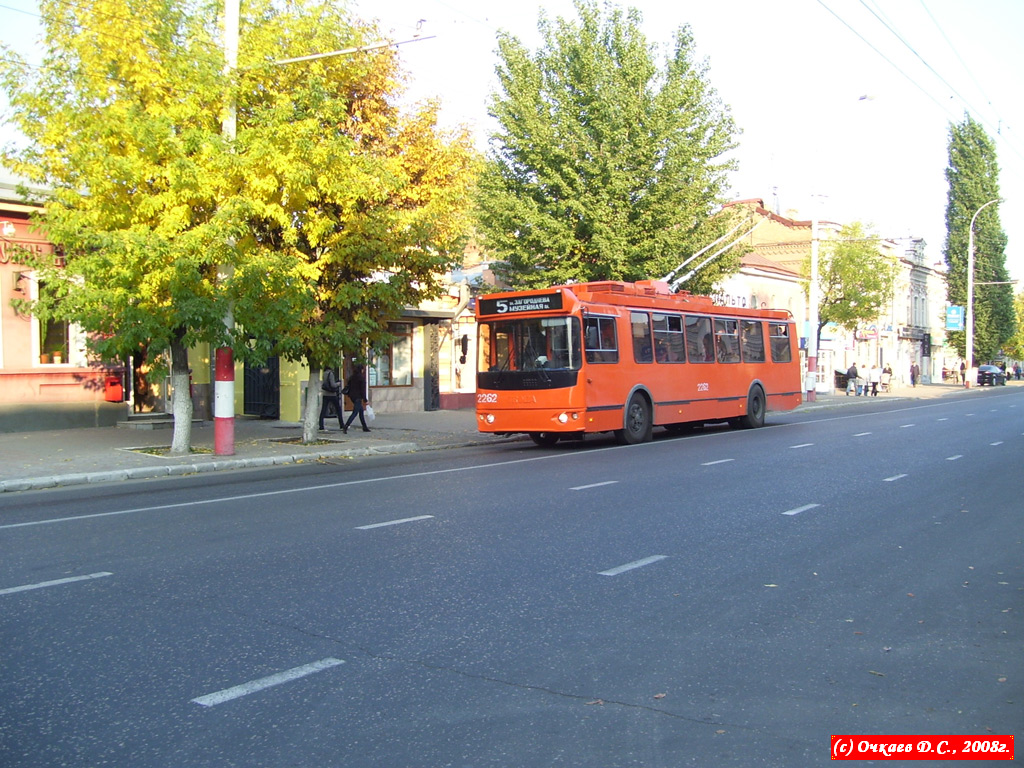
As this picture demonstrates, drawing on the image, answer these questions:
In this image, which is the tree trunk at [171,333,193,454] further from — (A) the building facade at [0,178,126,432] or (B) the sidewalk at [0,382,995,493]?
(A) the building facade at [0,178,126,432]

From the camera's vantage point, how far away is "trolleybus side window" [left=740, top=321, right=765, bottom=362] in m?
23.9

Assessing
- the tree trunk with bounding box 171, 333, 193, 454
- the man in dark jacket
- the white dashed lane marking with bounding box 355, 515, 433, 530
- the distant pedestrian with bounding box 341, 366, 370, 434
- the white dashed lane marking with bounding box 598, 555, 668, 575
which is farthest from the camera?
the man in dark jacket

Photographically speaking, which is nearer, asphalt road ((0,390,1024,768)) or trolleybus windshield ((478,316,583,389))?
asphalt road ((0,390,1024,768))

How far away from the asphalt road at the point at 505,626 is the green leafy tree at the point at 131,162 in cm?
472

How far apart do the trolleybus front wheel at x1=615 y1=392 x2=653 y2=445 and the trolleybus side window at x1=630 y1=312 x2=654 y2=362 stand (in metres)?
0.82

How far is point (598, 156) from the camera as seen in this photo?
25406 millimetres

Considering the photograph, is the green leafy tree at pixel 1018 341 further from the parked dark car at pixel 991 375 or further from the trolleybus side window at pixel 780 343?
the trolleybus side window at pixel 780 343

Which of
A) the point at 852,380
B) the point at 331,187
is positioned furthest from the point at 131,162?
the point at 852,380

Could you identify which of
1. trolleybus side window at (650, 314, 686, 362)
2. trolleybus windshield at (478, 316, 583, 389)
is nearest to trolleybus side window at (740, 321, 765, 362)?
trolleybus side window at (650, 314, 686, 362)

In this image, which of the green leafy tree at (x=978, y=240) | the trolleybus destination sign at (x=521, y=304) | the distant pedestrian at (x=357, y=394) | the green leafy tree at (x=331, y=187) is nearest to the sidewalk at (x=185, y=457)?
the distant pedestrian at (x=357, y=394)

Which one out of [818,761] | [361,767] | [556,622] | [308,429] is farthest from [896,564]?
[308,429]

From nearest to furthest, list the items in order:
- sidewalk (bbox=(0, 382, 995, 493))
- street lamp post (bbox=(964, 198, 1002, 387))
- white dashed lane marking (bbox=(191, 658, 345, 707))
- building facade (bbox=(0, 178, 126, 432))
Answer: white dashed lane marking (bbox=(191, 658, 345, 707)) < sidewalk (bbox=(0, 382, 995, 493)) < building facade (bbox=(0, 178, 126, 432)) < street lamp post (bbox=(964, 198, 1002, 387))

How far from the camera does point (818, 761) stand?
388cm

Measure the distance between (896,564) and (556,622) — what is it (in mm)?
3354
